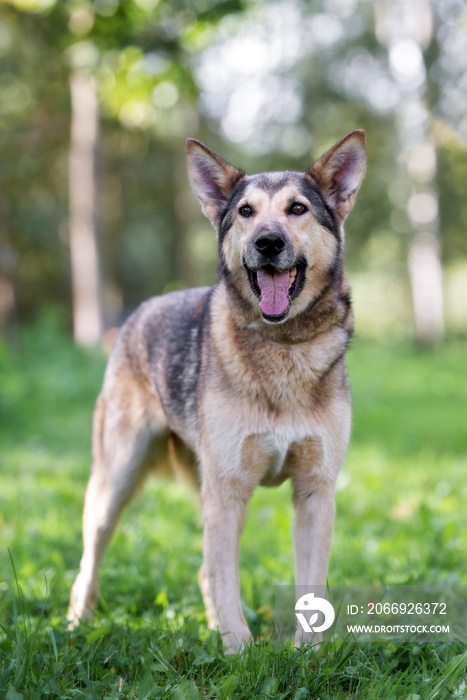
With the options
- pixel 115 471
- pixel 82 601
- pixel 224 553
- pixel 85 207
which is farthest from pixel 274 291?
pixel 85 207

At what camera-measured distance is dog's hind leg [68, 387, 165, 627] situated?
4.07 m

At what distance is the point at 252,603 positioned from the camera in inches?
150

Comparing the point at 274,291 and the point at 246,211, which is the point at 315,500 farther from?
the point at 246,211

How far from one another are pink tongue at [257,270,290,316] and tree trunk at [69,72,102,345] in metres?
12.7

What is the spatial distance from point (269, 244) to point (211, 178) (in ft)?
2.48

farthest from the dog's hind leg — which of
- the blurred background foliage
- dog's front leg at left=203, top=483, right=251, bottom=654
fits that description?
the blurred background foliage

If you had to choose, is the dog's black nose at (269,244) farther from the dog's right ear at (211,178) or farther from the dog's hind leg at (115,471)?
the dog's hind leg at (115,471)

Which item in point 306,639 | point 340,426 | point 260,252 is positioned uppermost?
point 260,252

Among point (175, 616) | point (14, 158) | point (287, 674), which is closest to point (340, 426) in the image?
point (287, 674)

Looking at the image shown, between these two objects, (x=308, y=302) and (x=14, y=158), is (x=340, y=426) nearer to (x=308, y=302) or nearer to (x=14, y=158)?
(x=308, y=302)

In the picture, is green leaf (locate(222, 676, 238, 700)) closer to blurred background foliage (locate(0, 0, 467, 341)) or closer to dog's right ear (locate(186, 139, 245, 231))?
dog's right ear (locate(186, 139, 245, 231))

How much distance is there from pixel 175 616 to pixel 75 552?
4.47 ft

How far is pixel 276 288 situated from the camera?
3.19 metres

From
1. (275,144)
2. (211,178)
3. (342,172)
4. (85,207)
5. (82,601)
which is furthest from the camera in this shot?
(275,144)
